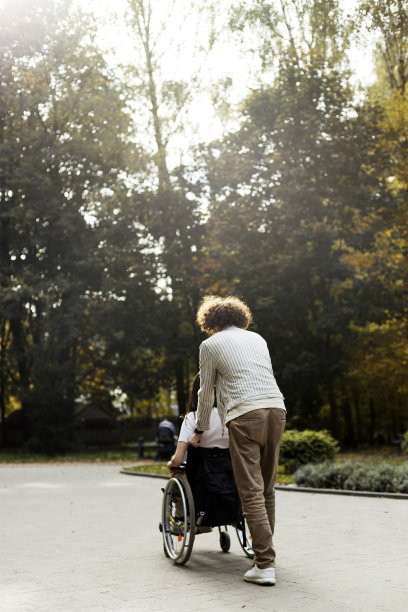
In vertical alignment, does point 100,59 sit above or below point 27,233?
above

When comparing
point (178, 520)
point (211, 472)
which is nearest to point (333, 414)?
point (178, 520)

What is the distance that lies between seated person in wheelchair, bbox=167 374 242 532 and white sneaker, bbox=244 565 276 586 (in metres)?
0.73

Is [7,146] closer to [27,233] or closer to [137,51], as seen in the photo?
[27,233]

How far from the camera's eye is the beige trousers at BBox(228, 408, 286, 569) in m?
5.68

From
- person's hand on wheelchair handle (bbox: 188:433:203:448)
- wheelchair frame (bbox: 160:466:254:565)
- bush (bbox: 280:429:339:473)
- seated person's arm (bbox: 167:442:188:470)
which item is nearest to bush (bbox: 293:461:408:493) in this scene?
bush (bbox: 280:429:339:473)

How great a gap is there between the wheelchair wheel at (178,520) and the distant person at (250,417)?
1.53 feet

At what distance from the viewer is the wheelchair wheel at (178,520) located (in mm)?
6320

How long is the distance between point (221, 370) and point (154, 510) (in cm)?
546

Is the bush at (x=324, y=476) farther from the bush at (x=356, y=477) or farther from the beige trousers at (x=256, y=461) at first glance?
the beige trousers at (x=256, y=461)

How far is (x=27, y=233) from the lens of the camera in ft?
106

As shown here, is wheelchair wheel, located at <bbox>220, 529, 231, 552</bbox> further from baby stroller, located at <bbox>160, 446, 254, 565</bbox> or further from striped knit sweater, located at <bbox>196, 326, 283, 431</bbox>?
striped knit sweater, located at <bbox>196, 326, 283, 431</bbox>

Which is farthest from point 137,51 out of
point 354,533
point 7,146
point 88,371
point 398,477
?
point 354,533

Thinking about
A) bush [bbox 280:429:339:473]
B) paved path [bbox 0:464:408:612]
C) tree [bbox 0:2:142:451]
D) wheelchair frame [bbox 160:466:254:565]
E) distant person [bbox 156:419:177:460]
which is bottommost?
paved path [bbox 0:464:408:612]

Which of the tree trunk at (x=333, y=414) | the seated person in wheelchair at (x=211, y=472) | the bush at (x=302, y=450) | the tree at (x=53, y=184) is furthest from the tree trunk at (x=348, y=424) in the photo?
the seated person in wheelchair at (x=211, y=472)
